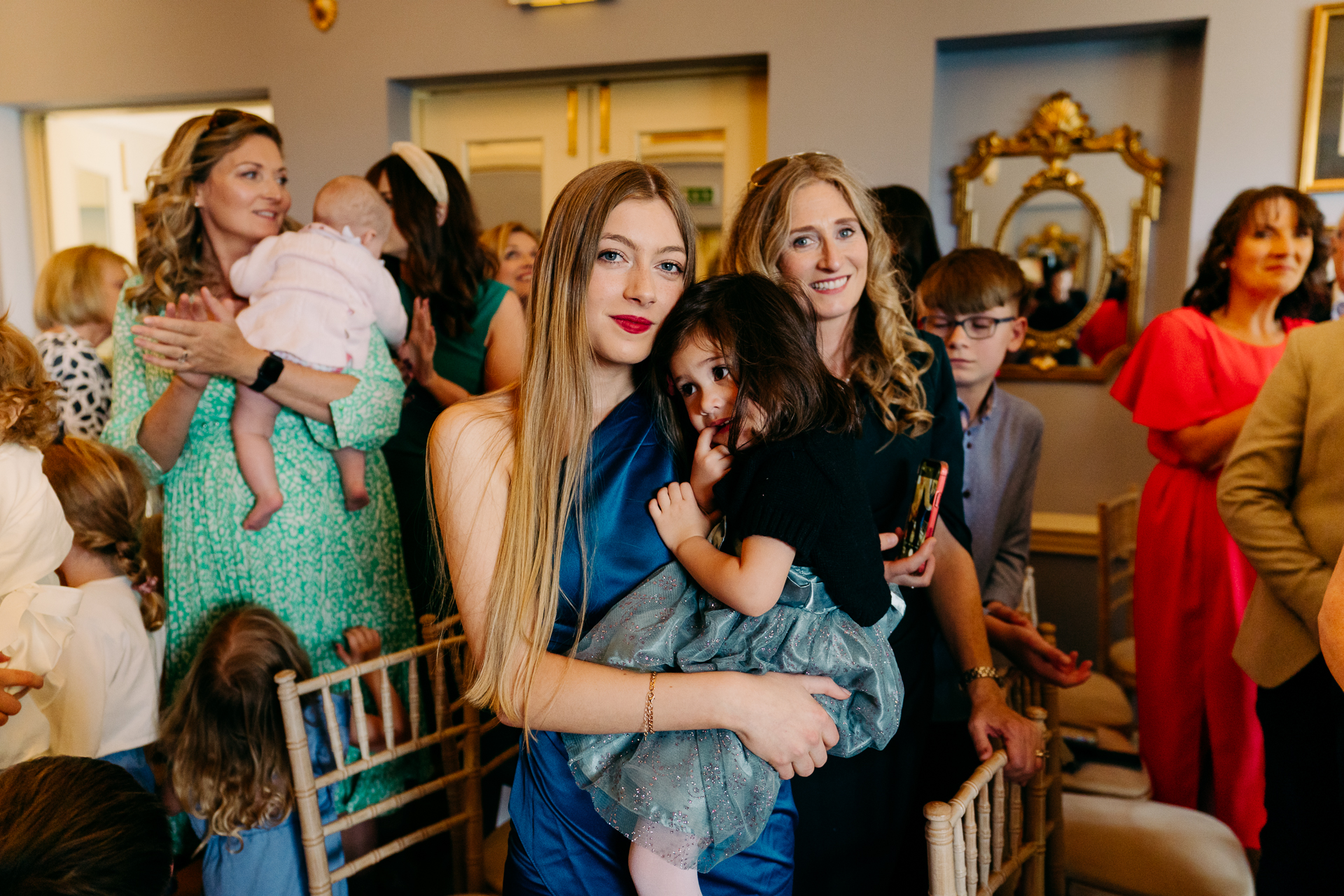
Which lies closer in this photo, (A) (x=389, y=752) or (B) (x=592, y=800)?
(B) (x=592, y=800)

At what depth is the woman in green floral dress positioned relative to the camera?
1922 millimetres

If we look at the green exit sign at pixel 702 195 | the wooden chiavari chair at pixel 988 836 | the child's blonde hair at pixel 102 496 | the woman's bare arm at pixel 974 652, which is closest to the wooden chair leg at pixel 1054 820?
the wooden chiavari chair at pixel 988 836

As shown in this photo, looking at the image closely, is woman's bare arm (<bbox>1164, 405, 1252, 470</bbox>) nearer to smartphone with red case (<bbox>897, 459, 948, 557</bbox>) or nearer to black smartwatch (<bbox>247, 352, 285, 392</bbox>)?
smartphone with red case (<bbox>897, 459, 948, 557</bbox>)

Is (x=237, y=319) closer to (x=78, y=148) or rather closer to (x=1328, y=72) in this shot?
(x=1328, y=72)

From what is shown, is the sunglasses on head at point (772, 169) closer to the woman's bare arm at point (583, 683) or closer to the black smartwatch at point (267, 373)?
the woman's bare arm at point (583, 683)

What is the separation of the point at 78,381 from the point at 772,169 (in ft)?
6.93

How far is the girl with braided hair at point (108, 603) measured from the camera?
1.79m

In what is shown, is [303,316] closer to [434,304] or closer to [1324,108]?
[434,304]

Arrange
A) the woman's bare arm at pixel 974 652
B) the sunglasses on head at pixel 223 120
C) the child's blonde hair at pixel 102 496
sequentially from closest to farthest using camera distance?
1. the woman's bare arm at pixel 974 652
2. the child's blonde hair at pixel 102 496
3. the sunglasses on head at pixel 223 120

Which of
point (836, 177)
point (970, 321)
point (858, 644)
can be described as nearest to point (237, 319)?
point (836, 177)

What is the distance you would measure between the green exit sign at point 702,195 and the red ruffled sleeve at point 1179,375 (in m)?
2.25

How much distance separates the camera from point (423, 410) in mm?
2426

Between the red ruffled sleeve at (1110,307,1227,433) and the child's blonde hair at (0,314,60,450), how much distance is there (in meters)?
2.68

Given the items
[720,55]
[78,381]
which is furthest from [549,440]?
[720,55]
